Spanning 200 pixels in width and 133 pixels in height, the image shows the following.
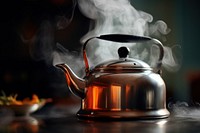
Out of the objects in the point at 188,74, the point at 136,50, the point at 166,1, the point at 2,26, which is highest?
the point at 166,1

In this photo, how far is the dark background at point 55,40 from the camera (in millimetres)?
2059

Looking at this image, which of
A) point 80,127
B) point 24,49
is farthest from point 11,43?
point 80,127

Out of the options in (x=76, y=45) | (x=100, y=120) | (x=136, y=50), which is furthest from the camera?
(x=76, y=45)

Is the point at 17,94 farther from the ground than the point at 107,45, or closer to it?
closer to it

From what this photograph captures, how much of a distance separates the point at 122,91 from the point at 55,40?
1.31 meters

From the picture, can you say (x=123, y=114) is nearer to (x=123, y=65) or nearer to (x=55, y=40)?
(x=123, y=65)

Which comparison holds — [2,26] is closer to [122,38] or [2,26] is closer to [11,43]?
[11,43]

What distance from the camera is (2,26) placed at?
214 cm

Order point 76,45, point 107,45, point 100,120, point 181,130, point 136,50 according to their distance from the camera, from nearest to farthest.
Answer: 1. point 181,130
2. point 100,120
3. point 107,45
4. point 136,50
5. point 76,45

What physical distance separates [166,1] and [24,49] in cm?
98

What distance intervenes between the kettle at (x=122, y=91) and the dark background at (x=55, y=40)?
1.13 metres

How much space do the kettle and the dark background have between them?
3.70 ft

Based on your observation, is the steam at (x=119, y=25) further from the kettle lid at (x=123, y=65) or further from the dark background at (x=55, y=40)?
the kettle lid at (x=123, y=65)

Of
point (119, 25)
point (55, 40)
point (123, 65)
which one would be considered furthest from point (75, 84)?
point (55, 40)
